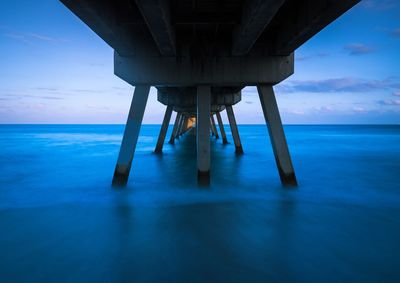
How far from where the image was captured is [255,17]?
12.2 ft

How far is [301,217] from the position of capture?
5.23 meters

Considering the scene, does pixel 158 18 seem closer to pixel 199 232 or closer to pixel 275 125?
pixel 199 232

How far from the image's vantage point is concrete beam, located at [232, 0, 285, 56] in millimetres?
3352

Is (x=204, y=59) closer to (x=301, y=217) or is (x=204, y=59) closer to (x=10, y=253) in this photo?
(x=301, y=217)

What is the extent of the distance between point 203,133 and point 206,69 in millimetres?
1758

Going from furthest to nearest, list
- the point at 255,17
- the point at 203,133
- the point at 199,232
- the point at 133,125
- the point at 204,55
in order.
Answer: the point at 133,125 → the point at 203,133 → the point at 204,55 → the point at 199,232 → the point at 255,17

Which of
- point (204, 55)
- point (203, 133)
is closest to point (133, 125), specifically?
point (203, 133)

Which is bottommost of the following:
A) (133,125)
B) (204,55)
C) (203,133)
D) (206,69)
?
(203,133)

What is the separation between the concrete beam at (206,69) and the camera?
6539 millimetres

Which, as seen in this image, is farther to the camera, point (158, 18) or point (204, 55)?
point (204, 55)

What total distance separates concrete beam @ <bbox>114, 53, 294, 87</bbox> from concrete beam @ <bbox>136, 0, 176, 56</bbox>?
3.71 ft

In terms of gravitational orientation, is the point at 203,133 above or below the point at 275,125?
below

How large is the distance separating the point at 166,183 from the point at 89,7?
235 inches

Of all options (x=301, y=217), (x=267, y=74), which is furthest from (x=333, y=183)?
(x=267, y=74)
